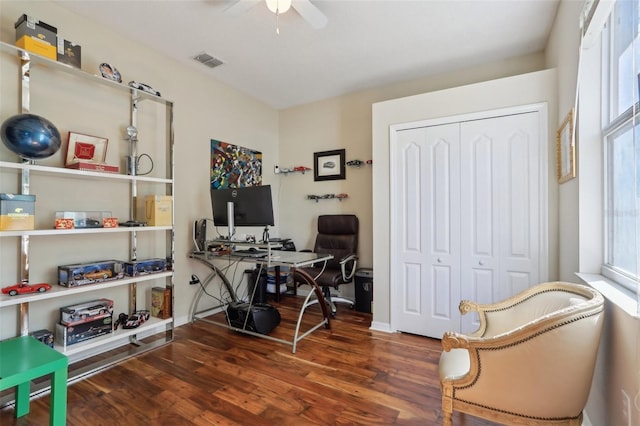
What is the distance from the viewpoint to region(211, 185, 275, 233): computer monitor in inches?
103

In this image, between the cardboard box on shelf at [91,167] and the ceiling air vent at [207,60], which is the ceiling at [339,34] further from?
the cardboard box on shelf at [91,167]

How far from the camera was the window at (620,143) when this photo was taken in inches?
53.6

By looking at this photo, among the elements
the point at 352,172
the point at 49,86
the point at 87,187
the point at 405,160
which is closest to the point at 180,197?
the point at 87,187

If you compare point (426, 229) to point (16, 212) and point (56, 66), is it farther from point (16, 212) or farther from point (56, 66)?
point (56, 66)

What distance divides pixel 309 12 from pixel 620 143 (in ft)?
6.75

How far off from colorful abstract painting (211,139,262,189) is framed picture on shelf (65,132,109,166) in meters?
1.20

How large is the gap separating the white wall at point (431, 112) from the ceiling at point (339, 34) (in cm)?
50

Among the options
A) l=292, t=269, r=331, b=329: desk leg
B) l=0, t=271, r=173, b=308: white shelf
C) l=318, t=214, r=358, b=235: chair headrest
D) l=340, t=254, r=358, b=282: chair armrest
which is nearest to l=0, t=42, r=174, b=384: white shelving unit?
l=0, t=271, r=173, b=308: white shelf

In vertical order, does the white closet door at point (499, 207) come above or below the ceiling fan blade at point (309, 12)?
below

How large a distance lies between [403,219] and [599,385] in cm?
182

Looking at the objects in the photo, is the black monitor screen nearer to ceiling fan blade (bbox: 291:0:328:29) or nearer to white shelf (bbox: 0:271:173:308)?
white shelf (bbox: 0:271:173:308)

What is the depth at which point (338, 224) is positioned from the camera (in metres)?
3.99

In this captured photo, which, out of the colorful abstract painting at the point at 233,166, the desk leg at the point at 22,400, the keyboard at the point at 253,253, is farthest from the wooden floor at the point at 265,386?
the colorful abstract painting at the point at 233,166

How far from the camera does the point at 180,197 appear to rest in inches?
126
